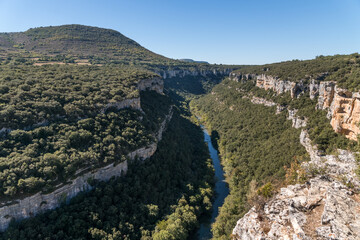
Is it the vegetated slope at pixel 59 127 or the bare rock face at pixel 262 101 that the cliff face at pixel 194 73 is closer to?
the bare rock face at pixel 262 101

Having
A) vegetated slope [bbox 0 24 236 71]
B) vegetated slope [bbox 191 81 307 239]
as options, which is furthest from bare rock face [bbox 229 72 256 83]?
vegetated slope [bbox 0 24 236 71]

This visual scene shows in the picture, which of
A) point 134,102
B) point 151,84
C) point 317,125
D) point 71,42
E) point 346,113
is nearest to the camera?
point 346,113

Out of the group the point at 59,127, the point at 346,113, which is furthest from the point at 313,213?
the point at 59,127

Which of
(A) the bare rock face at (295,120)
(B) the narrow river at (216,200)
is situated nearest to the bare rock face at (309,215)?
(B) the narrow river at (216,200)

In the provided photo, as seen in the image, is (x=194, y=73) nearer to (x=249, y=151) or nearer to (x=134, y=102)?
(x=134, y=102)

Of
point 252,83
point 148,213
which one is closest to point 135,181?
point 148,213

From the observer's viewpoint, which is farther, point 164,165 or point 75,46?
point 75,46
